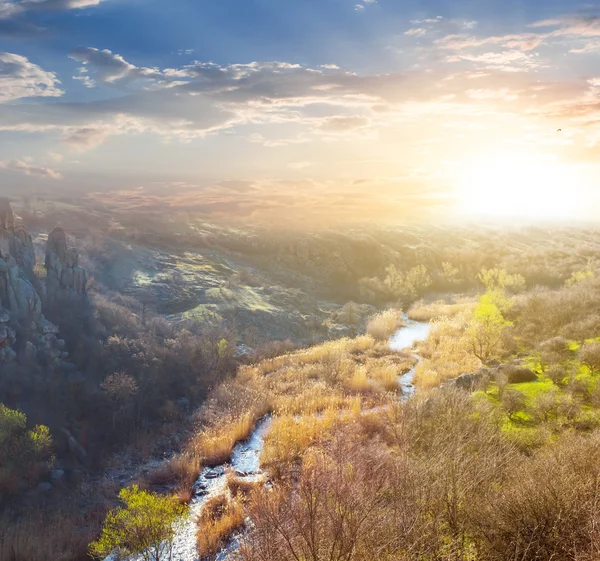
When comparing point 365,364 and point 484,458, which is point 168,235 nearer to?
point 365,364

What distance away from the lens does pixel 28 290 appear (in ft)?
81.6

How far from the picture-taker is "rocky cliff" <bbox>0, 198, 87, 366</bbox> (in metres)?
22.9

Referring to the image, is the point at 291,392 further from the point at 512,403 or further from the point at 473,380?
the point at 512,403

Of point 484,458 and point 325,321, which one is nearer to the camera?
point 484,458

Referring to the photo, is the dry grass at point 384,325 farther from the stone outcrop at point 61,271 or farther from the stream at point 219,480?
the stone outcrop at point 61,271

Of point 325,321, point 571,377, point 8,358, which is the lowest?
point 325,321

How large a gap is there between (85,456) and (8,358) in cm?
621

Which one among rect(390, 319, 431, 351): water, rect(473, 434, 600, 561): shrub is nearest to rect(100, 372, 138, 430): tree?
rect(473, 434, 600, 561): shrub

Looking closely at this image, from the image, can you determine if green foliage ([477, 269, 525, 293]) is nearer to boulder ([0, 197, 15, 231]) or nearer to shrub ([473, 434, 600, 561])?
boulder ([0, 197, 15, 231])

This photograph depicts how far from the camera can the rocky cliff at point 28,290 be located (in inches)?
902

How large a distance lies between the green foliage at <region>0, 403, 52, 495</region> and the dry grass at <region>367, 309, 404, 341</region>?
107ft

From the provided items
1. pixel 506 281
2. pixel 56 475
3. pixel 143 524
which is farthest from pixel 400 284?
pixel 143 524

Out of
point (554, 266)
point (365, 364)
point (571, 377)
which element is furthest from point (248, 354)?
point (554, 266)

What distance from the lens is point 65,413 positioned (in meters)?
22.3
